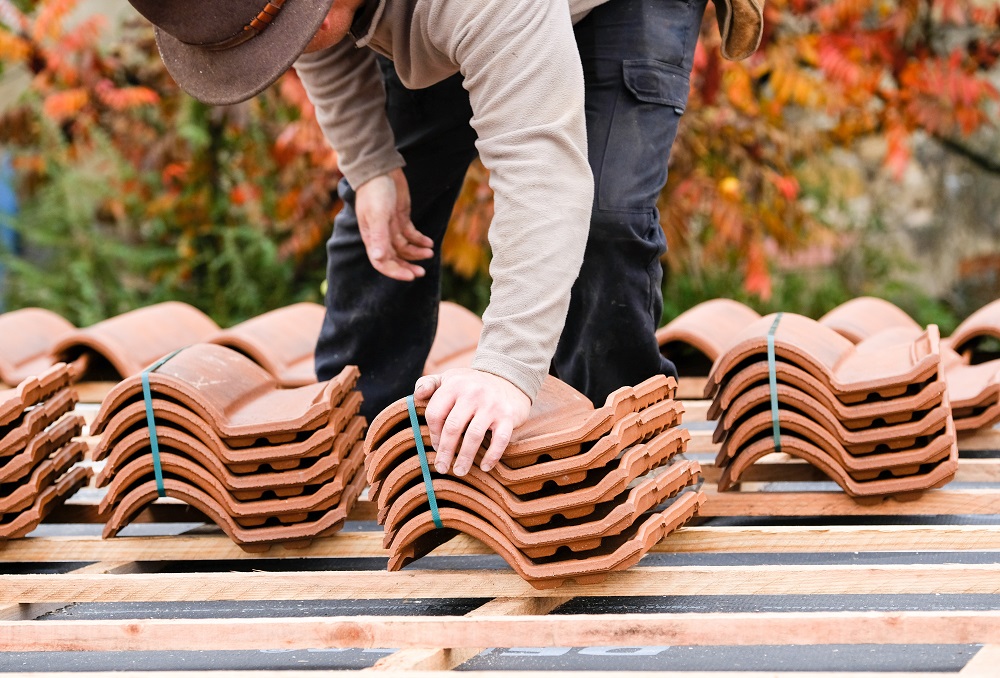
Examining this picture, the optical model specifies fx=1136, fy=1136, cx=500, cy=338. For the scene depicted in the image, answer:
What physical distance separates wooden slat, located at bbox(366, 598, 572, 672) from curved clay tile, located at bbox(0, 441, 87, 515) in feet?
3.95

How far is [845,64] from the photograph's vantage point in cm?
620

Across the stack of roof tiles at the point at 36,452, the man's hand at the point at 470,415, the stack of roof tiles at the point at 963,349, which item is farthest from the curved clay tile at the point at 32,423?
the stack of roof tiles at the point at 963,349

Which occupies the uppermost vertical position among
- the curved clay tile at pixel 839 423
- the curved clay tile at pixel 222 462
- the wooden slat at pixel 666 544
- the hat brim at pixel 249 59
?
the hat brim at pixel 249 59

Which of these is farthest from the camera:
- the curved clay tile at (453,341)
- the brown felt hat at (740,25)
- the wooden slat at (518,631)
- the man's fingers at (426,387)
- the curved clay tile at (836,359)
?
the curved clay tile at (453,341)

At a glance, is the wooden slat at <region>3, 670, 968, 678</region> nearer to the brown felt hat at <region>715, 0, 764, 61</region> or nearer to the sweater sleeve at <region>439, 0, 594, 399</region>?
the sweater sleeve at <region>439, 0, 594, 399</region>

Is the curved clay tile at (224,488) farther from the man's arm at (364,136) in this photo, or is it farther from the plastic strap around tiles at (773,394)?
the plastic strap around tiles at (773,394)

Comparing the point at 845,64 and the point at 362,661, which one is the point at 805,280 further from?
the point at 362,661

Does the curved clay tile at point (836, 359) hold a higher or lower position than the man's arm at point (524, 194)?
lower

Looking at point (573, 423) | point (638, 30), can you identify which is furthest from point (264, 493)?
point (638, 30)

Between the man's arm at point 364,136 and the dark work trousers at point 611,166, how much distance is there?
0.15 meters

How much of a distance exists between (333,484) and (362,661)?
23.8 inches

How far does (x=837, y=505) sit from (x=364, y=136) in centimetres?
158

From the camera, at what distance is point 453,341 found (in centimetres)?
445

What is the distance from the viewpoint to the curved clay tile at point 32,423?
2.86m
